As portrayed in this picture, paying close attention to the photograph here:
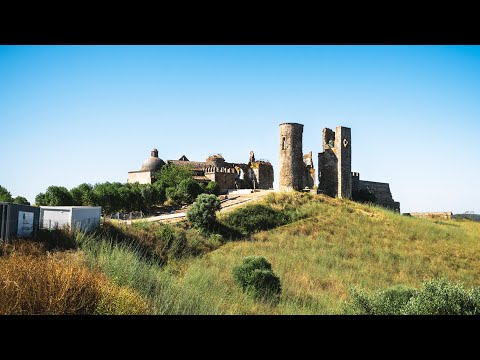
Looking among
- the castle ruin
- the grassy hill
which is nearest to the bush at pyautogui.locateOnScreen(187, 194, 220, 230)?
the grassy hill

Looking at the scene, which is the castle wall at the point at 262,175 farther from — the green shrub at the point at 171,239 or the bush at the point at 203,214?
the green shrub at the point at 171,239

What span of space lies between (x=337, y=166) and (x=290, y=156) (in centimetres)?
318

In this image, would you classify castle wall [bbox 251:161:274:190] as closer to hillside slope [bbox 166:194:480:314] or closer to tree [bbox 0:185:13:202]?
hillside slope [bbox 166:194:480:314]

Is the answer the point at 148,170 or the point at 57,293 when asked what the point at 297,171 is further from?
the point at 57,293

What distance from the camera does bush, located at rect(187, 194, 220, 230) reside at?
17.3 meters

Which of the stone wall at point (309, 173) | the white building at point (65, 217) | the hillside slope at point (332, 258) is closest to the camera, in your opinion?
the hillside slope at point (332, 258)

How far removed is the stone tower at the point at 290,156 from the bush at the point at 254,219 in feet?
15.6

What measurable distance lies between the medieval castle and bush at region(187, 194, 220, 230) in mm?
8499

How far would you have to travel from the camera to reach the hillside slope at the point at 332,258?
7.84 meters

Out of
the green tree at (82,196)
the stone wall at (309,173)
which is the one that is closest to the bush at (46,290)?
the green tree at (82,196)
